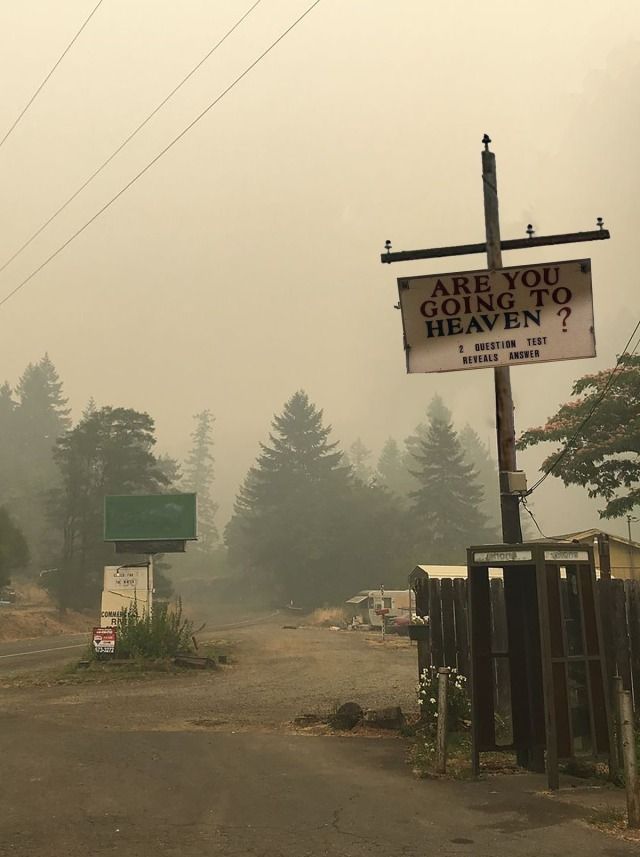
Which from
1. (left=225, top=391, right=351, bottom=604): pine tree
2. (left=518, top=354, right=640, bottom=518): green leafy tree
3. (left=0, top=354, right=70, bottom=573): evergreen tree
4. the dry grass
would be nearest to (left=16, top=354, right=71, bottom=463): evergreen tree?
(left=0, top=354, right=70, bottom=573): evergreen tree

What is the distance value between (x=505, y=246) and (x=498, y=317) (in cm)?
131

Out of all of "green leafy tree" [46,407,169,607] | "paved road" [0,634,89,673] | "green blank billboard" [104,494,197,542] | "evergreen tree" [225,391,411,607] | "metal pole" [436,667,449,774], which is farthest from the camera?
"evergreen tree" [225,391,411,607]

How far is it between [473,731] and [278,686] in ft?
37.5

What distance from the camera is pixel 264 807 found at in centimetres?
834

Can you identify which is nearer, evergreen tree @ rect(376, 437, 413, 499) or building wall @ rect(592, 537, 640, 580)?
building wall @ rect(592, 537, 640, 580)

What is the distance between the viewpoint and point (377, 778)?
9.62 m

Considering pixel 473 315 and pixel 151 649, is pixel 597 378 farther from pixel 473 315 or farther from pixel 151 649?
pixel 473 315

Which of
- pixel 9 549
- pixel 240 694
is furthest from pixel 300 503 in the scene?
pixel 240 694

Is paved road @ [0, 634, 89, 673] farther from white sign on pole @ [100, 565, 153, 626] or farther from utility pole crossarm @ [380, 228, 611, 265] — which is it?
utility pole crossarm @ [380, 228, 611, 265]

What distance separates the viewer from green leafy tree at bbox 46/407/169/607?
6550cm

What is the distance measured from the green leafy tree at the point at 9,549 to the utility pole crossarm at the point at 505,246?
141 ft

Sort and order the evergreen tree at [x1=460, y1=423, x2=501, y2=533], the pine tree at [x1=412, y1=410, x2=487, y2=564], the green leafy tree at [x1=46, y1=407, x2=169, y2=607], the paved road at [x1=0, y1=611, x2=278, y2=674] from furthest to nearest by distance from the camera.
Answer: the evergreen tree at [x1=460, y1=423, x2=501, y2=533] → the pine tree at [x1=412, y1=410, x2=487, y2=564] → the green leafy tree at [x1=46, y1=407, x2=169, y2=607] → the paved road at [x1=0, y1=611, x2=278, y2=674]

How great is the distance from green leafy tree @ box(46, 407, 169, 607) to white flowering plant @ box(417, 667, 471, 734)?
2240 inches

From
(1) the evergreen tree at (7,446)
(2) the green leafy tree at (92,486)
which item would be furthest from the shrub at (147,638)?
(1) the evergreen tree at (7,446)
